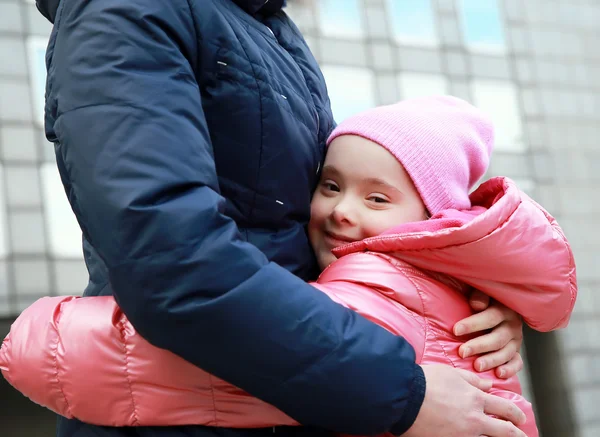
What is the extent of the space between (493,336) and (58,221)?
17.6 feet

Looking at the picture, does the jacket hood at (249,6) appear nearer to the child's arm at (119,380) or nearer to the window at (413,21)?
the child's arm at (119,380)

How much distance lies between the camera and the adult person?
803 mm

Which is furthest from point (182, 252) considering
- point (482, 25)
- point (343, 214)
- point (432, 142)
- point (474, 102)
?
point (482, 25)

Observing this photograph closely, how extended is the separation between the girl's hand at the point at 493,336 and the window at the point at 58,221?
17.1ft

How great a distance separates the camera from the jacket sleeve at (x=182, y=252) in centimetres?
80

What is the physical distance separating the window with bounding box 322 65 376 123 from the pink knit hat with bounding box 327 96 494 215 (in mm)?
5436

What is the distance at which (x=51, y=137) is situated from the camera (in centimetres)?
94

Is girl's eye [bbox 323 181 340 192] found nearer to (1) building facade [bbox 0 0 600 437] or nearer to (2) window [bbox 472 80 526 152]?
(1) building facade [bbox 0 0 600 437]

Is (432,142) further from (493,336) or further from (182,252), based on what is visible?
(182,252)

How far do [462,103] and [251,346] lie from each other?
78 centimetres

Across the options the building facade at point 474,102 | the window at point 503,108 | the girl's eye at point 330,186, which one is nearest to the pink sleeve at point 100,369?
the girl's eye at point 330,186

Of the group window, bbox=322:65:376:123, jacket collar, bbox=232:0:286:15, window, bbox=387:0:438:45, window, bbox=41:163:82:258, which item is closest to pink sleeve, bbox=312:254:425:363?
jacket collar, bbox=232:0:286:15

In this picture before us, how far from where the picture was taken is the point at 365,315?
0.97m

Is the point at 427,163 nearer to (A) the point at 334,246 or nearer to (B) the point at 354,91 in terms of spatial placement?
→ (A) the point at 334,246
